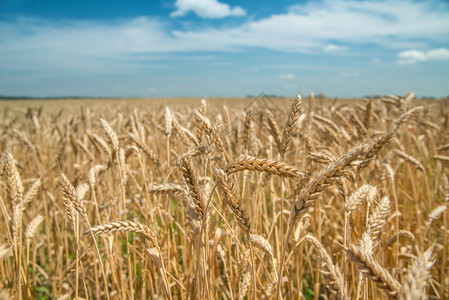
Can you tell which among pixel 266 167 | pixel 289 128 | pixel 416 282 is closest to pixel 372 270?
pixel 416 282

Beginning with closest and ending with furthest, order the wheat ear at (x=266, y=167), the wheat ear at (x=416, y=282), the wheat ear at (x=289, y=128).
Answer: the wheat ear at (x=416, y=282) < the wheat ear at (x=266, y=167) < the wheat ear at (x=289, y=128)

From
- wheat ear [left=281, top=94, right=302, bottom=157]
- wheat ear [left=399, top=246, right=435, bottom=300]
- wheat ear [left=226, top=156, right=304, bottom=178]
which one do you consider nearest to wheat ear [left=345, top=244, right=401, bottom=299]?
wheat ear [left=399, top=246, right=435, bottom=300]

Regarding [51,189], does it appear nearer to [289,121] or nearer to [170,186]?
[170,186]

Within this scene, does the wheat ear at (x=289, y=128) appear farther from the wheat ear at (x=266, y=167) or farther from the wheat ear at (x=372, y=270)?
the wheat ear at (x=372, y=270)

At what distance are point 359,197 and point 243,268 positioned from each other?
71cm

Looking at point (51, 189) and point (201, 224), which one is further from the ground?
point (201, 224)

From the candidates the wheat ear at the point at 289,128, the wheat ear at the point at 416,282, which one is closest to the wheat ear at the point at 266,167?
the wheat ear at the point at 416,282

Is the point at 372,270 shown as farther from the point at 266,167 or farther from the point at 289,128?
the point at 289,128

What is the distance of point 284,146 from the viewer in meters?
1.41

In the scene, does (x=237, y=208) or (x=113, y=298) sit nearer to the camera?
(x=237, y=208)

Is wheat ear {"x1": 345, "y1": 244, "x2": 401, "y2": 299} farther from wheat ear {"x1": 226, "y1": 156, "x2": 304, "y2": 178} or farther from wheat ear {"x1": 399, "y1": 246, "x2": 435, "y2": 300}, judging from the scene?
wheat ear {"x1": 226, "y1": 156, "x2": 304, "y2": 178}

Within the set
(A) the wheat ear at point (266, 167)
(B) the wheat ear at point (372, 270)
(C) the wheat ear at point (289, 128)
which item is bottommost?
(B) the wheat ear at point (372, 270)

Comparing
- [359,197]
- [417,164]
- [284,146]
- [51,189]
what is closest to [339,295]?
[359,197]

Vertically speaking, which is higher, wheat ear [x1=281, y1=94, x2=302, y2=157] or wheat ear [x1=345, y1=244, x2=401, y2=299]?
wheat ear [x1=281, y1=94, x2=302, y2=157]
